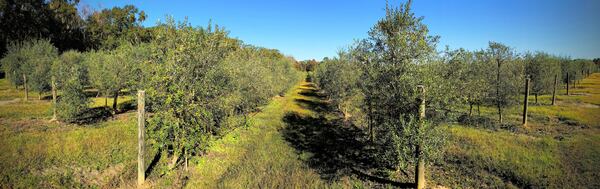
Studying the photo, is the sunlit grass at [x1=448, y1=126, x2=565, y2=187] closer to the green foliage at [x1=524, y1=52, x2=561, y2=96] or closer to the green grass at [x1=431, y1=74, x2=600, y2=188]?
the green grass at [x1=431, y1=74, x2=600, y2=188]

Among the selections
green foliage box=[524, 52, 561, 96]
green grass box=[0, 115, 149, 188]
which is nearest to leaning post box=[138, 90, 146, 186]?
green grass box=[0, 115, 149, 188]

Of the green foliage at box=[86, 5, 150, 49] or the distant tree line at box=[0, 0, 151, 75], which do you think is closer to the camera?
the distant tree line at box=[0, 0, 151, 75]

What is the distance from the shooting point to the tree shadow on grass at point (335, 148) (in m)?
14.9

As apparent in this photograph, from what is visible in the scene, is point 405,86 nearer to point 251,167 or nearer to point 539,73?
point 251,167

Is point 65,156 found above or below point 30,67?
below

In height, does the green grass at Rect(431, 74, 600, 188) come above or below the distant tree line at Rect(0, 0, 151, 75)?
below

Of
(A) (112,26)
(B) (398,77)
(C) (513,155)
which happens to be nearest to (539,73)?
(C) (513,155)

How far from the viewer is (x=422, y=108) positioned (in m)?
11.6

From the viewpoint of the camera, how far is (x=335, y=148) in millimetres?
19672

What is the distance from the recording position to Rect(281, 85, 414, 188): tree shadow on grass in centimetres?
1490

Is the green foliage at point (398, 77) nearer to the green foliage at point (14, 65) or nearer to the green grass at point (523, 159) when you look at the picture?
the green grass at point (523, 159)

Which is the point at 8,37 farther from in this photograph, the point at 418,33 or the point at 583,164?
the point at 583,164

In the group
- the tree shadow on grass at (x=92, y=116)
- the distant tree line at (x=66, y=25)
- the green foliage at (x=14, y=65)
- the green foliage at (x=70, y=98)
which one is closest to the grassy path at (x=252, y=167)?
the green foliage at (x=70, y=98)

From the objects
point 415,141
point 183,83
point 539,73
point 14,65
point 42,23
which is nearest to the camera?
point 415,141
